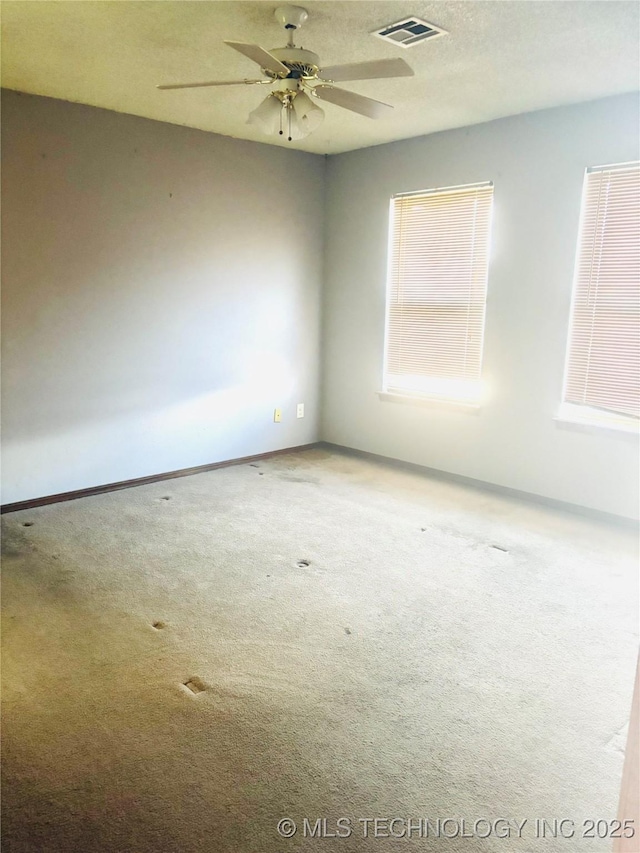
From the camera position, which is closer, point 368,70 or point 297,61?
point 368,70

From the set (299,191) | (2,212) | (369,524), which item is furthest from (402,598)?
(299,191)

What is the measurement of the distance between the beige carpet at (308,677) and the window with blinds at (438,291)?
1.34 metres

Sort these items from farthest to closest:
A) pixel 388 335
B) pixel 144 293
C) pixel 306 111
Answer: pixel 388 335
pixel 144 293
pixel 306 111

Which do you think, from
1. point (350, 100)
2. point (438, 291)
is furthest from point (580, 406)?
point (350, 100)

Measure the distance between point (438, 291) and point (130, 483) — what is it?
278 centimetres

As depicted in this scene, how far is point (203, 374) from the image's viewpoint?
4.72m

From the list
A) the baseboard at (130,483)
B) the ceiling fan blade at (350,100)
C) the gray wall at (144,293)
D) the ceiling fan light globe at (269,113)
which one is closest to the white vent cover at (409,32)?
the ceiling fan blade at (350,100)

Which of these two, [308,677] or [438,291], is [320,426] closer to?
[438,291]

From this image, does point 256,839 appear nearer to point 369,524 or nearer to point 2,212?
point 369,524

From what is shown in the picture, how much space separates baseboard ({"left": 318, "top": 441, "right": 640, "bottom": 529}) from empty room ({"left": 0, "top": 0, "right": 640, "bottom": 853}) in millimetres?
21

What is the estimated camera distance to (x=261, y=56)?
7.38ft

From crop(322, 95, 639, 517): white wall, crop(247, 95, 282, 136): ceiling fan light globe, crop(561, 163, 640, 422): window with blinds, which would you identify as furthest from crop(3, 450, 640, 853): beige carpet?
crop(247, 95, 282, 136): ceiling fan light globe

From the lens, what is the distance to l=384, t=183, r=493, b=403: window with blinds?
172 inches

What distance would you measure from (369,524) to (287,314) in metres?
2.26
